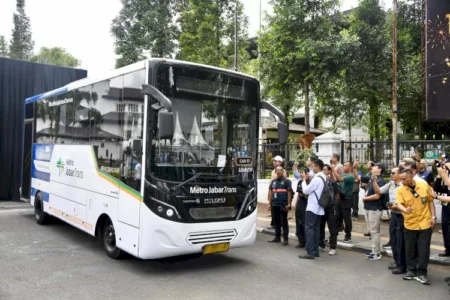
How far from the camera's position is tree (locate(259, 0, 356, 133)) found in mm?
15891

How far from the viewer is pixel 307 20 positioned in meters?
16.7

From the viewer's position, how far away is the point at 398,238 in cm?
661

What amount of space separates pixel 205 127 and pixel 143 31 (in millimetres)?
21797

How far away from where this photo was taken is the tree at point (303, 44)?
15891mm

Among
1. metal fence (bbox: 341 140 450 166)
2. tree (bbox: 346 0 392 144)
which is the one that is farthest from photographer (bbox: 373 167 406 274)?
tree (bbox: 346 0 392 144)

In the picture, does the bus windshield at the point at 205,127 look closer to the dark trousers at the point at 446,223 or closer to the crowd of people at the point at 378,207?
the crowd of people at the point at 378,207

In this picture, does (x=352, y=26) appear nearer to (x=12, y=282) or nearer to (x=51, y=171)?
(x=51, y=171)

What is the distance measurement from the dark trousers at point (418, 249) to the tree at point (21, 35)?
64.5m

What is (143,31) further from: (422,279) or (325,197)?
(422,279)

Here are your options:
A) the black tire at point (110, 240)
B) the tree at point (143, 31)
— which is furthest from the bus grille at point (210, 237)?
the tree at point (143, 31)

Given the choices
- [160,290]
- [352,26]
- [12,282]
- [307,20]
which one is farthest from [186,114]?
[352,26]

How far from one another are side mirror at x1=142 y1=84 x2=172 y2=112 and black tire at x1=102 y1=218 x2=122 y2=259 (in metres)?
2.43

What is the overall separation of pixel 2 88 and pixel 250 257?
1130 cm

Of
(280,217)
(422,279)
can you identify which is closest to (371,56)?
(280,217)
